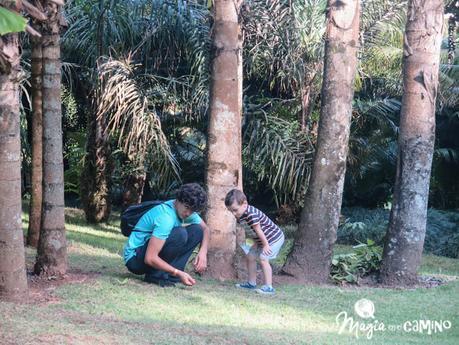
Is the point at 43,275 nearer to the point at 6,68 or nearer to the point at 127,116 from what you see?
the point at 6,68

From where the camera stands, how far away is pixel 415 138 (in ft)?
28.8

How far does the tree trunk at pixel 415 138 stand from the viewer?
345 inches

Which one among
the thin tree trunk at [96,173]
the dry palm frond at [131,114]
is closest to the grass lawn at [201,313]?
the dry palm frond at [131,114]

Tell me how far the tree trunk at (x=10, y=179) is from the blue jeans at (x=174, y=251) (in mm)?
1364

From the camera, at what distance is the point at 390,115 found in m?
16.0

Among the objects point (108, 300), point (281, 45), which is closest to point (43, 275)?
point (108, 300)

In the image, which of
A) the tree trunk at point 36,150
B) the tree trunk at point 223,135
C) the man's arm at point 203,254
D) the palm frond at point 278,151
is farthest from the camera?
the palm frond at point 278,151

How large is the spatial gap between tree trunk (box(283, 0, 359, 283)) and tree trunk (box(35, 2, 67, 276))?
2.89m

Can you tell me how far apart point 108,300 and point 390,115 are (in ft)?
35.9

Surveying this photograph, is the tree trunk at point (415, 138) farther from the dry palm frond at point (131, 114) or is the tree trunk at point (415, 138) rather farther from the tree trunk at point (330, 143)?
the dry palm frond at point (131, 114)

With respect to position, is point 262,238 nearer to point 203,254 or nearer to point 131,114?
point 203,254

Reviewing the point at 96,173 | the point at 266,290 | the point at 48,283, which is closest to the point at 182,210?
the point at 266,290

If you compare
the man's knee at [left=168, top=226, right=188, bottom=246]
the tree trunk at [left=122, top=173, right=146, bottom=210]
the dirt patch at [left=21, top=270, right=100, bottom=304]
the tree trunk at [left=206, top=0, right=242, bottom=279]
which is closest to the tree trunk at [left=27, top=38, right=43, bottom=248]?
the dirt patch at [left=21, top=270, right=100, bottom=304]

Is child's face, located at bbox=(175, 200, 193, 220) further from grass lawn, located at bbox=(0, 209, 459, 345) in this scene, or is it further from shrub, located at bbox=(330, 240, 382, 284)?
shrub, located at bbox=(330, 240, 382, 284)
